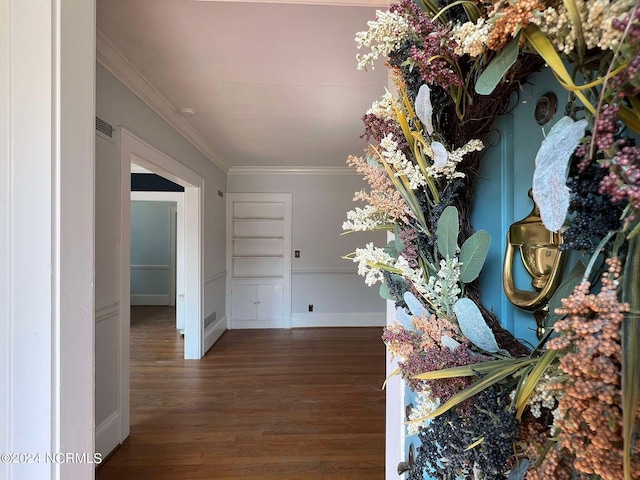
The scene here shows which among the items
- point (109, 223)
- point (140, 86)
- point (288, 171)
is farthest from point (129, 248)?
point (288, 171)

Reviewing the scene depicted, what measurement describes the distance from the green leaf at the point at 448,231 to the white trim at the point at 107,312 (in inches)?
79.5

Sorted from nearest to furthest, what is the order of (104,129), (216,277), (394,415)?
(394,415), (104,129), (216,277)

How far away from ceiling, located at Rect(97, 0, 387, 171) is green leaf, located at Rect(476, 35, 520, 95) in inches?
42.8

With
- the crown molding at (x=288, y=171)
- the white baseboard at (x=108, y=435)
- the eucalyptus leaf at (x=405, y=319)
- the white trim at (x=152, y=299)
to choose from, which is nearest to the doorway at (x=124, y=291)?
the white baseboard at (x=108, y=435)

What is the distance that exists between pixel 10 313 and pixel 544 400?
43.5 inches

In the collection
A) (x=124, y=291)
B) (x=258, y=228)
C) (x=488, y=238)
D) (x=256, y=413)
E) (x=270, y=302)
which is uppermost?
(x=258, y=228)

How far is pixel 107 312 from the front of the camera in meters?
1.86

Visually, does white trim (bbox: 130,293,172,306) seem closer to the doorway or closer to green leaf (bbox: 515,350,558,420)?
the doorway

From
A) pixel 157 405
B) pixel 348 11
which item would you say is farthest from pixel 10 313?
pixel 157 405

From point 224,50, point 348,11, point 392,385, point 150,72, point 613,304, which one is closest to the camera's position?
point 613,304

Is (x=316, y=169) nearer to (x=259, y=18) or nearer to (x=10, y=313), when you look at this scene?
(x=259, y=18)

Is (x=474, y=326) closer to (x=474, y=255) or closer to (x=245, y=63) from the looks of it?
(x=474, y=255)

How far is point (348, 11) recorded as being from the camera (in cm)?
140

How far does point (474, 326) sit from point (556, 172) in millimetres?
248
